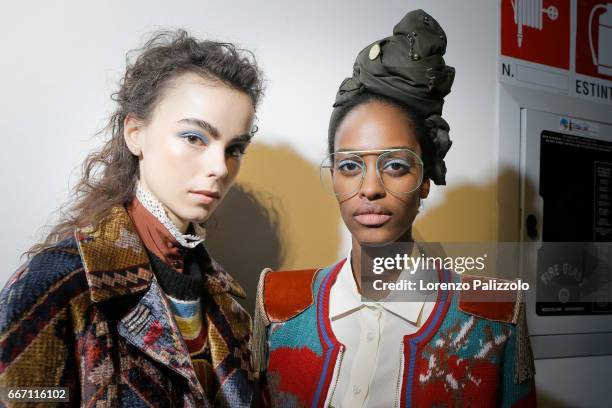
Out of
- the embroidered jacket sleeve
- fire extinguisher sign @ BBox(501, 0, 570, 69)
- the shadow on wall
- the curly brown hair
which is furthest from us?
fire extinguisher sign @ BBox(501, 0, 570, 69)

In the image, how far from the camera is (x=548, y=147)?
144 cm

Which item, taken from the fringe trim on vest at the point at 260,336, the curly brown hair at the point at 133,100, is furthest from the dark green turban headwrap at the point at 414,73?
the fringe trim on vest at the point at 260,336

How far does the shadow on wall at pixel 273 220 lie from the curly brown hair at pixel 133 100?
0.21 metres

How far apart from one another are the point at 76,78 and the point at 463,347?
2.90ft

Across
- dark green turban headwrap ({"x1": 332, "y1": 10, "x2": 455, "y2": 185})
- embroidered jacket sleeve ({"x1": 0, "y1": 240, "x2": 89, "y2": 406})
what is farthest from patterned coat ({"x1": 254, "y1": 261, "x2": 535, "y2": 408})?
embroidered jacket sleeve ({"x1": 0, "y1": 240, "x2": 89, "y2": 406})

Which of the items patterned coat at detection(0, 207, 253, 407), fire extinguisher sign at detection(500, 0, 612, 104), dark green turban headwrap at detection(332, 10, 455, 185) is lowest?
patterned coat at detection(0, 207, 253, 407)

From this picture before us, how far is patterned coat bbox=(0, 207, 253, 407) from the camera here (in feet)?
2.43

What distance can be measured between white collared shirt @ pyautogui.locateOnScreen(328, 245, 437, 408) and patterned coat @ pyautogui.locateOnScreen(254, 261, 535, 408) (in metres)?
0.01

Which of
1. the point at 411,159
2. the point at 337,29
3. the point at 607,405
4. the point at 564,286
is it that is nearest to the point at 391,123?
the point at 411,159

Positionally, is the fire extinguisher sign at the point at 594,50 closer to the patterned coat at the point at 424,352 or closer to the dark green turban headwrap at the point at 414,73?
the dark green turban headwrap at the point at 414,73

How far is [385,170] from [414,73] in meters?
0.19

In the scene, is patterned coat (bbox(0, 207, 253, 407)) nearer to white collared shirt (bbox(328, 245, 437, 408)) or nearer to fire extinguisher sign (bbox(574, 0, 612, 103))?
white collared shirt (bbox(328, 245, 437, 408))

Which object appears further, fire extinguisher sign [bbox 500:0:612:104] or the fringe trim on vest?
fire extinguisher sign [bbox 500:0:612:104]

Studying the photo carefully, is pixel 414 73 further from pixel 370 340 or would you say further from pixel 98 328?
pixel 98 328
